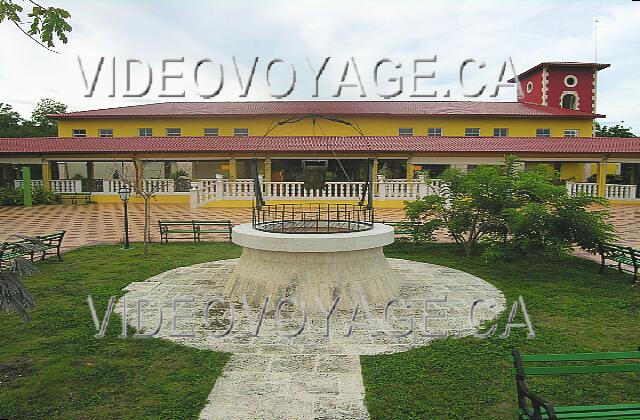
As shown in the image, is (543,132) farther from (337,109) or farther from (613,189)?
(337,109)

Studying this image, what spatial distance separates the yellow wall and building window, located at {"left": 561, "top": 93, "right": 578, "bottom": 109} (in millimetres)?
5383

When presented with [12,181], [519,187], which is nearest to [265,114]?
[12,181]

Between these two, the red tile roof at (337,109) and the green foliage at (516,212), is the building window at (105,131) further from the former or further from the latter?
the green foliage at (516,212)

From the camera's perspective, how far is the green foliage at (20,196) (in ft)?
76.7

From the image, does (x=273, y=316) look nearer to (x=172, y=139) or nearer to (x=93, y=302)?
(x=93, y=302)

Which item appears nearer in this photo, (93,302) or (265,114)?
(93,302)

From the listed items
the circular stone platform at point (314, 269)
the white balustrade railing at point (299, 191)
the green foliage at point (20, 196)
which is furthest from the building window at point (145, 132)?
the circular stone platform at point (314, 269)

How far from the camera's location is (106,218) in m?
19.6

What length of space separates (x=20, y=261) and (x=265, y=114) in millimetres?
26819

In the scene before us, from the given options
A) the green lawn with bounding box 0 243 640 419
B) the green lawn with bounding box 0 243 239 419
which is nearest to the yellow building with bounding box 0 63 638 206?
the green lawn with bounding box 0 243 640 419

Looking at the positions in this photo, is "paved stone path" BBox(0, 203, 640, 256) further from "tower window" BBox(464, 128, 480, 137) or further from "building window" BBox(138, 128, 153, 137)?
"tower window" BBox(464, 128, 480, 137)

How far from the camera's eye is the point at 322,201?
2233 cm

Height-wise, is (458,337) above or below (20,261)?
below

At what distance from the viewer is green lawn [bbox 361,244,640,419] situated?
4312 millimetres
